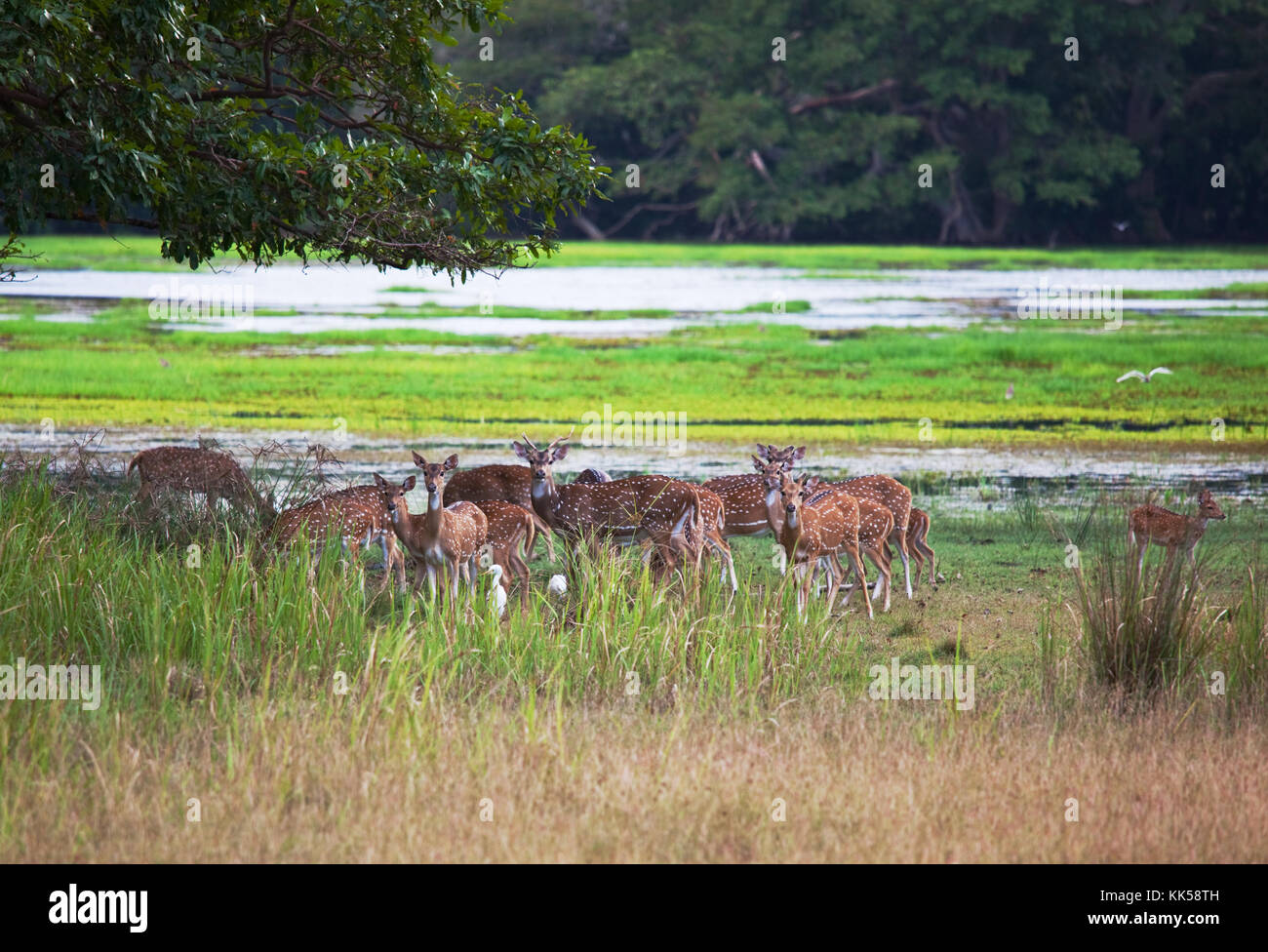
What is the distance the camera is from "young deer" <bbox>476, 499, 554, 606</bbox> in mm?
10281

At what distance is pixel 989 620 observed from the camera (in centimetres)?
1012

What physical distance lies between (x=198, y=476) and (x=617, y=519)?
292cm

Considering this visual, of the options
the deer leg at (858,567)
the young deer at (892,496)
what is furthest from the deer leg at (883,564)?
the young deer at (892,496)

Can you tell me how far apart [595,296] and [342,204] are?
2858 centimetres

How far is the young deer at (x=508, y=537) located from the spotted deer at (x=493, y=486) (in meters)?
1.23

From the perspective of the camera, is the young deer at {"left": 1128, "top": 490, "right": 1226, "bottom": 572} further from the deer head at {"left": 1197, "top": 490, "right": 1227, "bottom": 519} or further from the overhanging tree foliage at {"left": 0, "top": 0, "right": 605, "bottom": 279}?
the overhanging tree foliage at {"left": 0, "top": 0, "right": 605, "bottom": 279}

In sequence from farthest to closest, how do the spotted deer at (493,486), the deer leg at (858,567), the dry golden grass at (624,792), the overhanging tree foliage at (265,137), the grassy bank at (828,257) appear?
1. the grassy bank at (828,257)
2. the spotted deer at (493,486)
3. the deer leg at (858,567)
4. the overhanging tree foliage at (265,137)
5. the dry golden grass at (624,792)

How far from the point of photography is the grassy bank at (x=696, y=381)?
66.9 ft

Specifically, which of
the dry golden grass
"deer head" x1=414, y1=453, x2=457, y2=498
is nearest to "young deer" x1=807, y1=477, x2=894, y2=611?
"deer head" x1=414, y1=453, x2=457, y2=498

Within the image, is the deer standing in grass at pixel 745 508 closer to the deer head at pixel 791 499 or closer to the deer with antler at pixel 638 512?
the deer with antler at pixel 638 512

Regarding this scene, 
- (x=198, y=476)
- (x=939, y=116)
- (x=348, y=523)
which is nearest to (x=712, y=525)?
(x=348, y=523)

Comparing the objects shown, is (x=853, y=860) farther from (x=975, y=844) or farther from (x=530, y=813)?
(x=530, y=813)

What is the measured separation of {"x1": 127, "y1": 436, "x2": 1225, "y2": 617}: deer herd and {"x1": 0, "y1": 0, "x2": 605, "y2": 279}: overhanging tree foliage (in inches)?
60.8

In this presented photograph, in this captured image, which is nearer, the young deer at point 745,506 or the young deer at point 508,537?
the young deer at point 508,537
